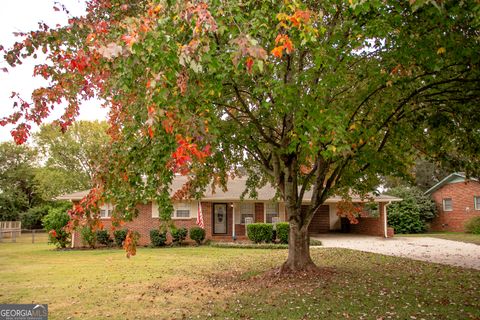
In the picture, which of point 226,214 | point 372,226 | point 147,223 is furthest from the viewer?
point 372,226

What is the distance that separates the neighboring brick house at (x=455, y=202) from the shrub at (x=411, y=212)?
25.8 inches

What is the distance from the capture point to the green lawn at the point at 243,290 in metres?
7.37

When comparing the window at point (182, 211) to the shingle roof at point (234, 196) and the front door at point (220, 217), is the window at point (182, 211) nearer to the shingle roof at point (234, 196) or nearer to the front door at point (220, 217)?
the shingle roof at point (234, 196)

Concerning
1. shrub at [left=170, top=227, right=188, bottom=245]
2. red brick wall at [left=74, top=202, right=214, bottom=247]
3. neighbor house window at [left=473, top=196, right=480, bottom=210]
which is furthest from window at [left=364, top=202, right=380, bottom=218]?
shrub at [left=170, top=227, right=188, bottom=245]

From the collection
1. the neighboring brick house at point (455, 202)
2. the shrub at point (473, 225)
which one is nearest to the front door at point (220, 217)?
the neighboring brick house at point (455, 202)

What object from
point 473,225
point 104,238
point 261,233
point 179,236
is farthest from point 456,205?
point 104,238

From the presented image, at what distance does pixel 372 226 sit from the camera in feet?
84.4

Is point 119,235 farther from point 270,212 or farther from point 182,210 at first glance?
point 270,212

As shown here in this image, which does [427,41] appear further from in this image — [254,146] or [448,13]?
[254,146]

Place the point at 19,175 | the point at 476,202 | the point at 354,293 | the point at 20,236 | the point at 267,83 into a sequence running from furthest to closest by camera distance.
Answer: the point at 19,175 < the point at 20,236 < the point at 476,202 < the point at 354,293 < the point at 267,83

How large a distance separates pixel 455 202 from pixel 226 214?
16.2 metres

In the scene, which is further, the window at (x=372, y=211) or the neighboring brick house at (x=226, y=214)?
the window at (x=372, y=211)

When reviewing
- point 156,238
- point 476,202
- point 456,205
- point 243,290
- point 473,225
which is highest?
point 476,202

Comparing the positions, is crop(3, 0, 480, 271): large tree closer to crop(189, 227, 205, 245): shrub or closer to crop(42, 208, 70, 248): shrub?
crop(189, 227, 205, 245): shrub
